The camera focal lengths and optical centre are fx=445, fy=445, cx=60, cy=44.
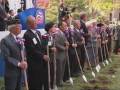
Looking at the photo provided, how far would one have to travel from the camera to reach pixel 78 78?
15320 millimetres

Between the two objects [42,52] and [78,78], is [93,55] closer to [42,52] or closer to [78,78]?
[78,78]

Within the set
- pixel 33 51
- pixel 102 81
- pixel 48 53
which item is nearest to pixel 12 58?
pixel 33 51

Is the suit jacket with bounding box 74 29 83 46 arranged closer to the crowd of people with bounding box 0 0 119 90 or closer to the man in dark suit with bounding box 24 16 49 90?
the crowd of people with bounding box 0 0 119 90

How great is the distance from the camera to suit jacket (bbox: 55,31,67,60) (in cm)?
1287

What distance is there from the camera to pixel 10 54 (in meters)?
9.29

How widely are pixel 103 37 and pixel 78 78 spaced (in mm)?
5100

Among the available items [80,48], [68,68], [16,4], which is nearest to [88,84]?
[68,68]

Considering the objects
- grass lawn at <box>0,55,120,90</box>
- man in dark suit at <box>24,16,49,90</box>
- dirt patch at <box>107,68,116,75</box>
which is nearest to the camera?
man in dark suit at <box>24,16,49,90</box>

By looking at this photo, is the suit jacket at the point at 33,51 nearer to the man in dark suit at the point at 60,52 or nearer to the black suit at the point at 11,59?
the black suit at the point at 11,59

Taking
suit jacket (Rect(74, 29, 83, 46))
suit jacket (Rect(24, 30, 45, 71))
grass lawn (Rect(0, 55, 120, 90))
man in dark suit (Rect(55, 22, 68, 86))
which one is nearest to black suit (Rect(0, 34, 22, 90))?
suit jacket (Rect(24, 30, 45, 71))

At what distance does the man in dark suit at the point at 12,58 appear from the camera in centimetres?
923

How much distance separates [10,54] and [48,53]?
8.11 feet

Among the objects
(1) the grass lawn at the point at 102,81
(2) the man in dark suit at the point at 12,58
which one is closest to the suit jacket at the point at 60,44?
(1) the grass lawn at the point at 102,81

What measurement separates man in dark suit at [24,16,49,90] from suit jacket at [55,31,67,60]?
1597mm
